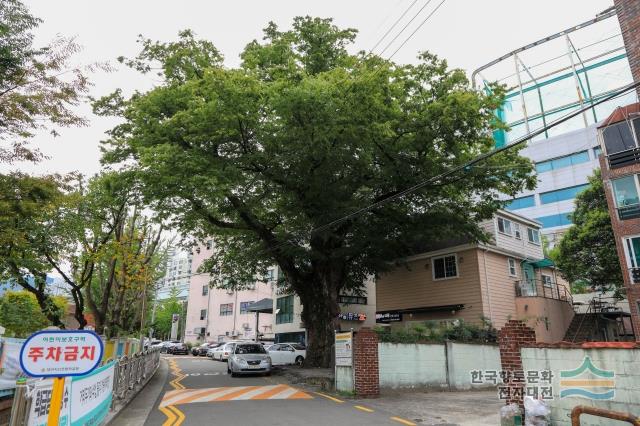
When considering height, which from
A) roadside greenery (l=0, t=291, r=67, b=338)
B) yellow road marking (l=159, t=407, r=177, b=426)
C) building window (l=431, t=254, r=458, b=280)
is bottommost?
yellow road marking (l=159, t=407, r=177, b=426)

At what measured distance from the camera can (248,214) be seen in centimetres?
1864

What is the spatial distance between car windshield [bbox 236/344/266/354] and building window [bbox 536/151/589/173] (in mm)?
44756

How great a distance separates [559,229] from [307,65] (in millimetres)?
42831

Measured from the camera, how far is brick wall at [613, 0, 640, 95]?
582 inches

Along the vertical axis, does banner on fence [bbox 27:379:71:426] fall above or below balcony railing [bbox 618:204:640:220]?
below

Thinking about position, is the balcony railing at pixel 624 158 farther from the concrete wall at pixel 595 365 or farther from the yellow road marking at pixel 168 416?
the yellow road marking at pixel 168 416

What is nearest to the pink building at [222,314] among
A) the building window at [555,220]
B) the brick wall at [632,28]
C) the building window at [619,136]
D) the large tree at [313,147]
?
the large tree at [313,147]

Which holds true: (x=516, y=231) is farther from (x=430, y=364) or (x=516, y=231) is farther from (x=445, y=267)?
(x=430, y=364)

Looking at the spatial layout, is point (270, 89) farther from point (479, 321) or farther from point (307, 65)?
point (479, 321)

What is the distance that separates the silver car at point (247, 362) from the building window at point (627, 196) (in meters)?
19.1

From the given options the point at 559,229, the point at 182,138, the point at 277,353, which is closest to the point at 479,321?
the point at 277,353

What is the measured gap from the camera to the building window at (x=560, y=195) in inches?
1939

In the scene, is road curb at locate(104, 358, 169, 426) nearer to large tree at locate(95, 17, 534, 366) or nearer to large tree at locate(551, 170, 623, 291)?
large tree at locate(95, 17, 534, 366)

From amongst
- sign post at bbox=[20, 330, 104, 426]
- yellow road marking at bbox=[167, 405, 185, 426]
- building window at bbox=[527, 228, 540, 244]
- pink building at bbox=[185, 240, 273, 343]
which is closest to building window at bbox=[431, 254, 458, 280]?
building window at bbox=[527, 228, 540, 244]
